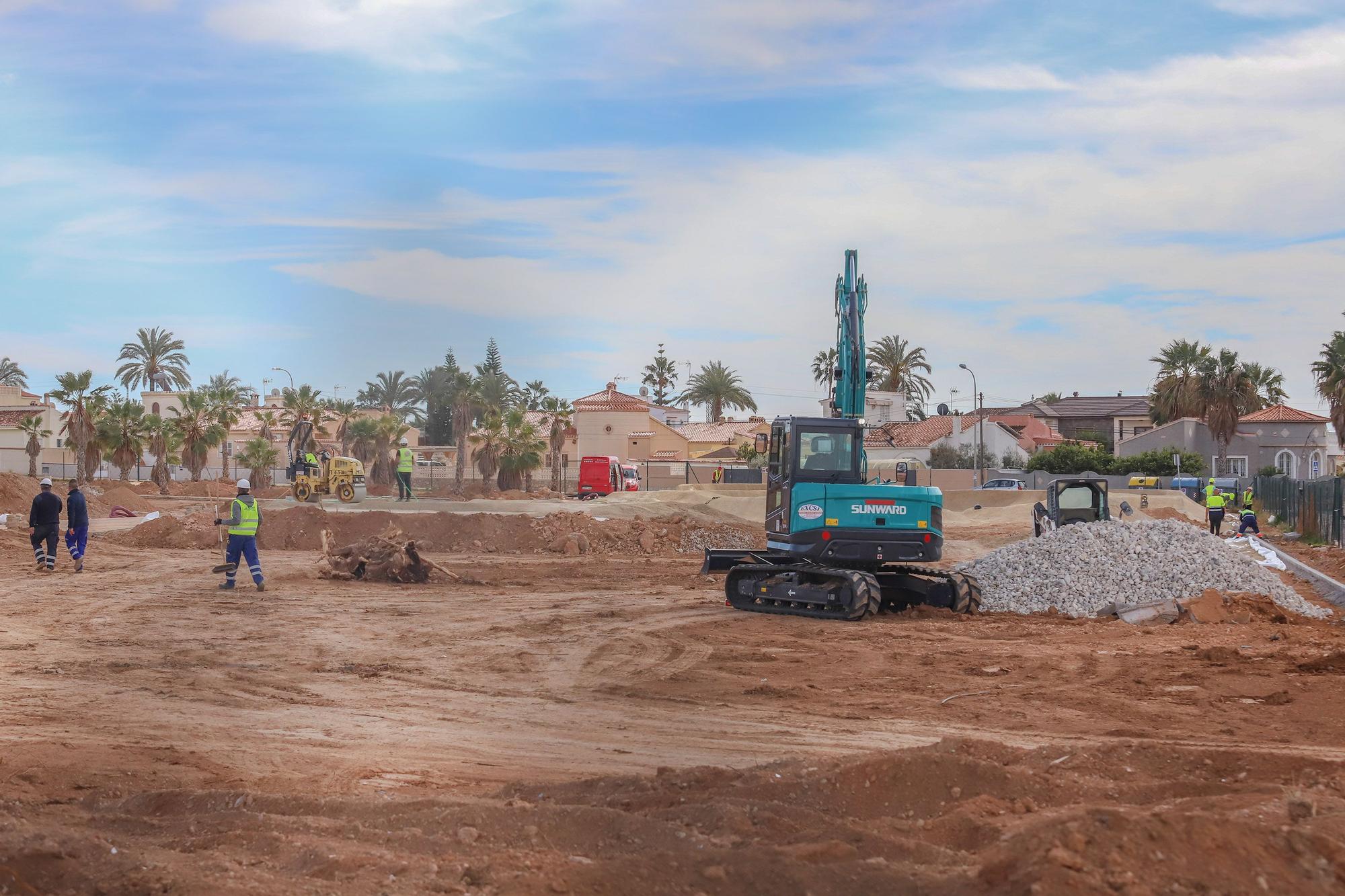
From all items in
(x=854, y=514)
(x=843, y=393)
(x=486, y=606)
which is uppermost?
(x=843, y=393)

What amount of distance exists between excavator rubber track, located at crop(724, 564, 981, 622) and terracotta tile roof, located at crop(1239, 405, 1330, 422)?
201 feet

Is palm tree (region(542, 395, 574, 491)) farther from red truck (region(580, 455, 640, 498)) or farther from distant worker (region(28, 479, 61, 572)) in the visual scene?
distant worker (region(28, 479, 61, 572))

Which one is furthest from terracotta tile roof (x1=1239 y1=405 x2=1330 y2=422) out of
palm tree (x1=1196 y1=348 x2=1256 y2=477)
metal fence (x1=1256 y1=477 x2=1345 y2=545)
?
metal fence (x1=1256 y1=477 x2=1345 y2=545)

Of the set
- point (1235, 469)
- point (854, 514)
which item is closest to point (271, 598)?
point (854, 514)

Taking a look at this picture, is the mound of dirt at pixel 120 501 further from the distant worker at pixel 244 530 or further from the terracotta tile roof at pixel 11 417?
the terracotta tile roof at pixel 11 417

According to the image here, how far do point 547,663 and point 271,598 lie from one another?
7479 mm

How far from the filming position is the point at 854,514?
16172 mm

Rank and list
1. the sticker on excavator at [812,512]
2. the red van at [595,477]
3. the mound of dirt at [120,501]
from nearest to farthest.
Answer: the sticker on excavator at [812,512], the mound of dirt at [120,501], the red van at [595,477]

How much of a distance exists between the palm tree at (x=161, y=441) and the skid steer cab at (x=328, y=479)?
2357cm

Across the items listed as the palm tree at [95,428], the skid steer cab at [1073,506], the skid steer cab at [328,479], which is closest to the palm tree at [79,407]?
the palm tree at [95,428]

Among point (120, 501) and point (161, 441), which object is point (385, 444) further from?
point (120, 501)

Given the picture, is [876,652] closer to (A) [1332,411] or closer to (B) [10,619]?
(B) [10,619]

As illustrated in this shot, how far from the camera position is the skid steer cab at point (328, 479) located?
37031mm

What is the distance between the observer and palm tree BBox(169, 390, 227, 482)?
195 ft
